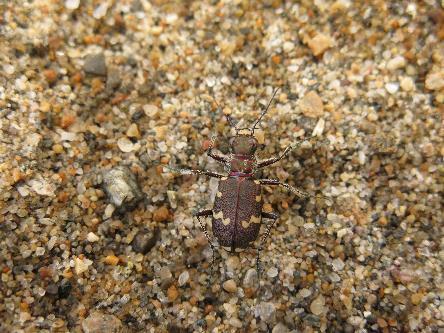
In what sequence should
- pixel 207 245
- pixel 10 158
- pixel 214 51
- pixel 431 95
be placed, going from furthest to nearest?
pixel 214 51, pixel 431 95, pixel 207 245, pixel 10 158

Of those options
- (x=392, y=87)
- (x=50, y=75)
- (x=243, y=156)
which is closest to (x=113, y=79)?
(x=50, y=75)

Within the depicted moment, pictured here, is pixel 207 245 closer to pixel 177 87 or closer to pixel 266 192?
pixel 266 192

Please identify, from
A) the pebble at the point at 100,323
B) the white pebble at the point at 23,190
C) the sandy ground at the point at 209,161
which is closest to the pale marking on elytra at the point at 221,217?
the sandy ground at the point at 209,161

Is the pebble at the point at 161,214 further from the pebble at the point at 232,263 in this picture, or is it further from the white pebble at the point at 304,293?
the white pebble at the point at 304,293

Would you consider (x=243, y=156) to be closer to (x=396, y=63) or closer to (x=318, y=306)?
(x=318, y=306)

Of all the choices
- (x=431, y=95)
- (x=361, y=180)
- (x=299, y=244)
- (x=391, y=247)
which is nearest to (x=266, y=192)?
(x=299, y=244)

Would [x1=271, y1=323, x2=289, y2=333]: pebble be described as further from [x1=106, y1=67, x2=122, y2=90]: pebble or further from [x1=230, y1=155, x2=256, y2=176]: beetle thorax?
[x1=106, y1=67, x2=122, y2=90]: pebble
